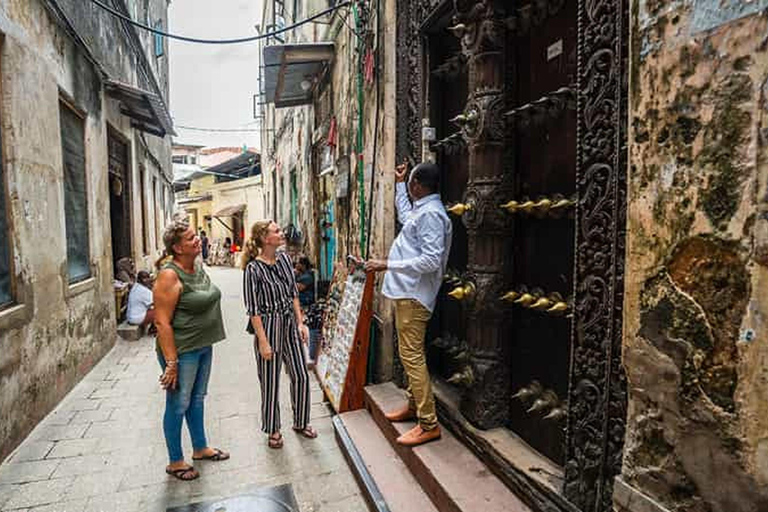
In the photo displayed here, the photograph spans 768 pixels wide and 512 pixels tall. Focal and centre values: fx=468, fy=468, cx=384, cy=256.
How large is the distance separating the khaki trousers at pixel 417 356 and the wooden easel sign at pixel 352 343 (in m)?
0.82

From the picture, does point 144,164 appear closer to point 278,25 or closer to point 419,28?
point 278,25

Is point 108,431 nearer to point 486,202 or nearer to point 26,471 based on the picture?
point 26,471

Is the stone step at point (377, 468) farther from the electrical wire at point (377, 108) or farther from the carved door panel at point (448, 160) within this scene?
the electrical wire at point (377, 108)

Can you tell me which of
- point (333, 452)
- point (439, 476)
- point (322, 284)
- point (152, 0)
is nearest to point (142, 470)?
point (333, 452)

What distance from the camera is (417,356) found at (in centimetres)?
283

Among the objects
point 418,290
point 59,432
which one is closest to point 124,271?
point 59,432

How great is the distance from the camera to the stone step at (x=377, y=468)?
8.41 feet

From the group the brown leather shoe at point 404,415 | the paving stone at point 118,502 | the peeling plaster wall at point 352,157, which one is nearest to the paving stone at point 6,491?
the paving stone at point 118,502

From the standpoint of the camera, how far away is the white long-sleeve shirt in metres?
2.70

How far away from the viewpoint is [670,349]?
3.74ft

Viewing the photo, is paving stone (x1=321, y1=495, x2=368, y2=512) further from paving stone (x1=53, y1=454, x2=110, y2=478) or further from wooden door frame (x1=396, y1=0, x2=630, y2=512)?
paving stone (x1=53, y1=454, x2=110, y2=478)

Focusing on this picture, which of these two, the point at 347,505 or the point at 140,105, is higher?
the point at 140,105

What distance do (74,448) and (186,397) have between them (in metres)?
1.27

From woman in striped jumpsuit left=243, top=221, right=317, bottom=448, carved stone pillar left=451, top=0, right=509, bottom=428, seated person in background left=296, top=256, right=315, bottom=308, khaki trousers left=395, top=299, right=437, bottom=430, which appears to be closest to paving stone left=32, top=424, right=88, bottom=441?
woman in striped jumpsuit left=243, top=221, right=317, bottom=448
